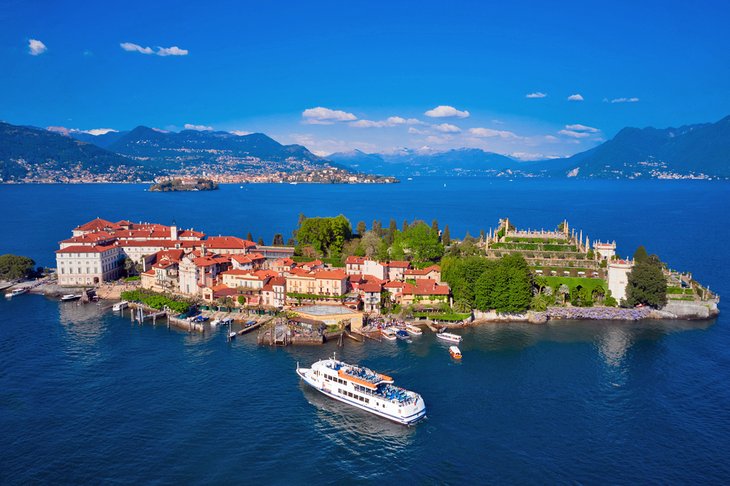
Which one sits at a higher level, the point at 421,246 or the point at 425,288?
the point at 421,246

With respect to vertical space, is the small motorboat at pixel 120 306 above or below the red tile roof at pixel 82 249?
below

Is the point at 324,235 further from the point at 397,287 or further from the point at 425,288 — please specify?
the point at 425,288

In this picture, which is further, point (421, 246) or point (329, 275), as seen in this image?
point (421, 246)

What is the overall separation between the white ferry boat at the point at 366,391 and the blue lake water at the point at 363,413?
84cm

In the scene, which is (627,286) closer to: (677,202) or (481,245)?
(481,245)

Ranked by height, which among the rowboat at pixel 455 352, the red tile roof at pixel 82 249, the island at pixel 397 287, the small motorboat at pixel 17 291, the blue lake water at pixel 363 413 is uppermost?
the red tile roof at pixel 82 249

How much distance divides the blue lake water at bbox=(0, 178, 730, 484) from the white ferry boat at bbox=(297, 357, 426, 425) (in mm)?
843

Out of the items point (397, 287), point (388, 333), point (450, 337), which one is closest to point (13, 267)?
point (397, 287)

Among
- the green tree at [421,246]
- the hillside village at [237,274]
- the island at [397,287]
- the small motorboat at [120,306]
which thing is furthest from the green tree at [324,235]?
the small motorboat at [120,306]

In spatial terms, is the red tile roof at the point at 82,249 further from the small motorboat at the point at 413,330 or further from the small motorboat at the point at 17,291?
the small motorboat at the point at 413,330

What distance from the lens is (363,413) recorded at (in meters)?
36.5

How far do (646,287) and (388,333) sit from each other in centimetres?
2941

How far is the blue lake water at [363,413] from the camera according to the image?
29422 millimetres

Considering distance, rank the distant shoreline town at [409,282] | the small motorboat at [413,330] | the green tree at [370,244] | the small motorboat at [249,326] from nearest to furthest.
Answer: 1. the small motorboat at [413,330]
2. the small motorboat at [249,326]
3. the distant shoreline town at [409,282]
4. the green tree at [370,244]
